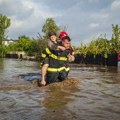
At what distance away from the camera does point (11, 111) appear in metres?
5.88

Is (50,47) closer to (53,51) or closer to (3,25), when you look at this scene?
(53,51)

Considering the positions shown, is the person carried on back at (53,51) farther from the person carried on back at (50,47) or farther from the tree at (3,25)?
the tree at (3,25)

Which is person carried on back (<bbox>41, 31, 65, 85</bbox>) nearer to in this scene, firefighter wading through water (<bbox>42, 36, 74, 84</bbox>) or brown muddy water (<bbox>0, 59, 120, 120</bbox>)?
firefighter wading through water (<bbox>42, 36, 74, 84</bbox>)

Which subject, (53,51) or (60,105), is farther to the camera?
(53,51)

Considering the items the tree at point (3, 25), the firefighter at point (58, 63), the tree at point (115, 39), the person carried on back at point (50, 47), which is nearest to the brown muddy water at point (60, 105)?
the person carried on back at point (50, 47)

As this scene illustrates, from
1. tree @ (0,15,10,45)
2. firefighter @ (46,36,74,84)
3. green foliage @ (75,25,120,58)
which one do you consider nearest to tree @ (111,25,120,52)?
green foliage @ (75,25,120,58)

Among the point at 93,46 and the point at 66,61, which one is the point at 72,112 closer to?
the point at 66,61

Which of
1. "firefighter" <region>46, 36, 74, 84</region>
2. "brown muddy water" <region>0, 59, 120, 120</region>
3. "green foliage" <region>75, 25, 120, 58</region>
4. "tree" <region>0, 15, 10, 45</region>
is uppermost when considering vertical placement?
"tree" <region>0, 15, 10, 45</region>

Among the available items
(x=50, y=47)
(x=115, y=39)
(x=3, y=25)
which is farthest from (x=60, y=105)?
(x=3, y=25)

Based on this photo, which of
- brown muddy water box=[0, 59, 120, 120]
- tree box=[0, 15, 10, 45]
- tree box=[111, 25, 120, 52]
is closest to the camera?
brown muddy water box=[0, 59, 120, 120]

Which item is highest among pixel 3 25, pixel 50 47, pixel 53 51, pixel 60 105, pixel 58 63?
pixel 3 25

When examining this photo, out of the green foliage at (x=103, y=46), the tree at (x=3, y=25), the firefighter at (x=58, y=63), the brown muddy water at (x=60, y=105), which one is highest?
the tree at (x=3, y=25)

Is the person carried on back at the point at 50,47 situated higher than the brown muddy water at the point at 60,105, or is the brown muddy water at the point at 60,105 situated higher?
the person carried on back at the point at 50,47

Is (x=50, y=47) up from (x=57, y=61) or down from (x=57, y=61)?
up
